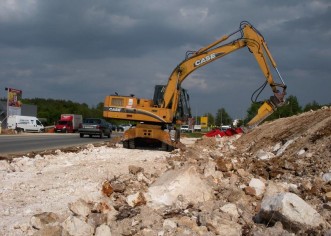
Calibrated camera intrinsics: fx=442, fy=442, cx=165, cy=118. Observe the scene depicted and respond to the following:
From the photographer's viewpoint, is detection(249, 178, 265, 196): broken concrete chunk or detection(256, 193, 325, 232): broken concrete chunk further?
detection(249, 178, 265, 196): broken concrete chunk

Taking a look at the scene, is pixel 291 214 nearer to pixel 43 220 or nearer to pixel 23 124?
pixel 43 220

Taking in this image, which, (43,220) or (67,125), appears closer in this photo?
(43,220)

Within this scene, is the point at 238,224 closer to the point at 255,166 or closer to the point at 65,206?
the point at 65,206

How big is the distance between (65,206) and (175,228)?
233 cm

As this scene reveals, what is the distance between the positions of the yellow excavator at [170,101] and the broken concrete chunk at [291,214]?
12.1 meters

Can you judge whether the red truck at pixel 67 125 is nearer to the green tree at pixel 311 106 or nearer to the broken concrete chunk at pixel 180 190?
the green tree at pixel 311 106

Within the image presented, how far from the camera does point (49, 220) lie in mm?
6422

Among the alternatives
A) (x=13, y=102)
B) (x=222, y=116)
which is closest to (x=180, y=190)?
(x=13, y=102)

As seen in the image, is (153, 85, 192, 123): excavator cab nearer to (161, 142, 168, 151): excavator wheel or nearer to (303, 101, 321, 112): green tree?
(161, 142, 168, 151): excavator wheel

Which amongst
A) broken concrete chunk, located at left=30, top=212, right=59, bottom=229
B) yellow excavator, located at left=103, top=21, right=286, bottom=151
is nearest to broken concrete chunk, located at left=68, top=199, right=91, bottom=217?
broken concrete chunk, located at left=30, top=212, right=59, bottom=229

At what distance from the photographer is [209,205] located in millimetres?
7098

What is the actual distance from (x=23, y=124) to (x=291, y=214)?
5151 cm

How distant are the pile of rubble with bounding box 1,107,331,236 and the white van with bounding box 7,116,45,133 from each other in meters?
45.7

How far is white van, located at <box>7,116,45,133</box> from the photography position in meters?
52.6
